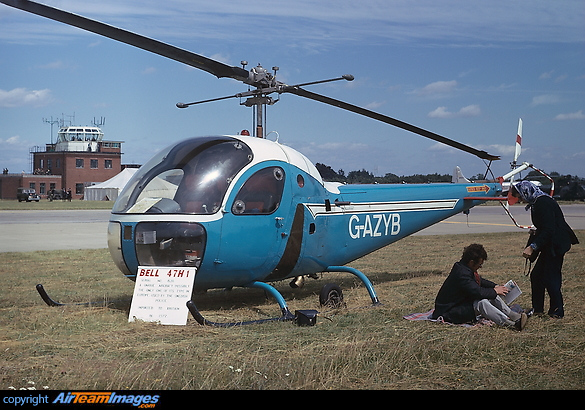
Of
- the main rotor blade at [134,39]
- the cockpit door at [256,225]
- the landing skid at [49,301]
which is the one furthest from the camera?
the landing skid at [49,301]

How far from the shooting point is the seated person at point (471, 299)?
6910 mm

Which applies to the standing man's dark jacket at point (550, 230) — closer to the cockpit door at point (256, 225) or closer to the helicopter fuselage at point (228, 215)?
the helicopter fuselage at point (228, 215)

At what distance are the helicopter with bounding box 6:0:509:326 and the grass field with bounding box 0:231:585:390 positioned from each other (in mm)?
535

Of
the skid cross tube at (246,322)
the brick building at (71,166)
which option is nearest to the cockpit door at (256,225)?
the skid cross tube at (246,322)

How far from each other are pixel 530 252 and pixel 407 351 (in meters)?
2.73

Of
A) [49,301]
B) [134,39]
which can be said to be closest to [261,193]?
[134,39]

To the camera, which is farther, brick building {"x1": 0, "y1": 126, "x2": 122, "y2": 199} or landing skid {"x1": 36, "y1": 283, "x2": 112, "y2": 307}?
brick building {"x1": 0, "y1": 126, "x2": 122, "y2": 199}

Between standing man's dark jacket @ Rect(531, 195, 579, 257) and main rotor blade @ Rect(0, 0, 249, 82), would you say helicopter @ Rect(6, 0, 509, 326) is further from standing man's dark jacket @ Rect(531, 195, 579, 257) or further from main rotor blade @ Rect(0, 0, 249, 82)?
standing man's dark jacket @ Rect(531, 195, 579, 257)

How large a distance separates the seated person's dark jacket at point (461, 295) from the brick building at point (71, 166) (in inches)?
2960

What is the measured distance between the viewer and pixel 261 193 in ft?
25.0

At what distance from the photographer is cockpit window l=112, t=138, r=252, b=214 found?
7199mm

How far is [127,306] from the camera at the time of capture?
27.4 feet

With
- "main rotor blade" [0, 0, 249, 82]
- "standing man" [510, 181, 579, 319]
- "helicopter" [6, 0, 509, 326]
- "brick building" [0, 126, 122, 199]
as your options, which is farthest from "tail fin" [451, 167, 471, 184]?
"brick building" [0, 126, 122, 199]
